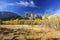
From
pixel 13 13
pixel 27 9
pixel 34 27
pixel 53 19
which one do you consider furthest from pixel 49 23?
pixel 13 13

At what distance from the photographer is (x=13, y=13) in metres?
1.90

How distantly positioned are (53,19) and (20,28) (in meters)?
0.51

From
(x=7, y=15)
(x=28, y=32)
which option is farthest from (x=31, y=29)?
(x=7, y=15)

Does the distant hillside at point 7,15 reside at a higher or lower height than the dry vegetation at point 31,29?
higher

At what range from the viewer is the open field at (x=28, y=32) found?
183 centimetres

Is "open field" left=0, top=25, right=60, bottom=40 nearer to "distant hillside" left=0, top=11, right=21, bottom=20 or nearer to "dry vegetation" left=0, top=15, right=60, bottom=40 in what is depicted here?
"dry vegetation" left=0, top=15, right=60, bottom=40

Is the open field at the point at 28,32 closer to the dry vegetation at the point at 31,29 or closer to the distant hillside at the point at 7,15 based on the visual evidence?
the dry vegetation at the point at 31,29

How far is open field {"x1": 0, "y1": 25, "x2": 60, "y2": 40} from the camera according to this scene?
72.1 inches

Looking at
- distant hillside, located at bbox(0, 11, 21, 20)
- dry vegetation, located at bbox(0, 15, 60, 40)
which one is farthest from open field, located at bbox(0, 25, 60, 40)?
distant hillside, located at bbox(0, 11, 21, 20)

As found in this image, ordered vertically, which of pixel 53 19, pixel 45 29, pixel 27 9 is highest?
pixel 27 9

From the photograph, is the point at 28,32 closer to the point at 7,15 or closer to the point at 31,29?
the point at 31,29

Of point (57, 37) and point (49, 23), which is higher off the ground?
point (49, 23)

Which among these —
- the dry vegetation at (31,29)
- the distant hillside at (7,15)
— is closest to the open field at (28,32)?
the dry vegetation at (31,29)

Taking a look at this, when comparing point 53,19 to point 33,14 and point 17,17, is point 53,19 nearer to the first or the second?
point 33,14
